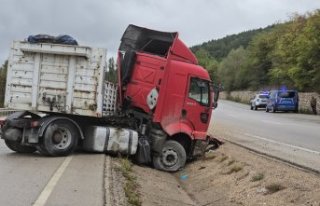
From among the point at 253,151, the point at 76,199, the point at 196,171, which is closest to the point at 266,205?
the point at 76,199

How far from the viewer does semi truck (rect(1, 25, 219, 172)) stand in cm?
1395

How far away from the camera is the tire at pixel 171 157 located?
606 inches

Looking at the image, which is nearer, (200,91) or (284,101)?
(200,91)

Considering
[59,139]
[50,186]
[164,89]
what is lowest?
[50,186]

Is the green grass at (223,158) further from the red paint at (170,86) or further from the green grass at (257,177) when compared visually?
the green grass at (257,177)

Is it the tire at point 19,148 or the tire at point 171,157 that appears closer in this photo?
the tire at point 19,148

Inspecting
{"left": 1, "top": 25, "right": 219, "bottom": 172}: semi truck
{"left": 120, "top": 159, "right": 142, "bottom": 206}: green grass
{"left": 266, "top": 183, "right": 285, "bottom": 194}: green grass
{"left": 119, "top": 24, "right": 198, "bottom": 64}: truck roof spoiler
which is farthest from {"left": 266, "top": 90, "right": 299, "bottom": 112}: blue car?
{"left": 266, "top": 183, "right": 285, "bottom": 194}: green grass

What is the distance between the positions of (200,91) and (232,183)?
345 cm

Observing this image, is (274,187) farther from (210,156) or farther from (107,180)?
(210,156)

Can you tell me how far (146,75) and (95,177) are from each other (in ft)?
15.3

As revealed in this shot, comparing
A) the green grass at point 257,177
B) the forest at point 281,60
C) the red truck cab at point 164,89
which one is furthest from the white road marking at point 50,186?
the forest at point 281,60

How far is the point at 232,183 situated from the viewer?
508 inches

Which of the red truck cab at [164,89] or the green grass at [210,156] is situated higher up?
the red truck cab at [164,89]

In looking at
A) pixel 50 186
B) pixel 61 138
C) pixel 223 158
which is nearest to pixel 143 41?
pixel 61 138
